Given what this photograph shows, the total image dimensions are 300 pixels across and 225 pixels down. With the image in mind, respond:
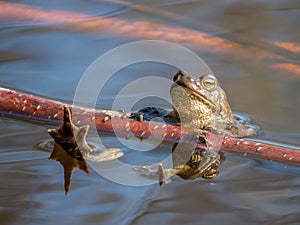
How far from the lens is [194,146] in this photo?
2686 millimetres

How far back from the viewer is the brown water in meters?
2.16

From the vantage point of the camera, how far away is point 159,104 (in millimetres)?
3289

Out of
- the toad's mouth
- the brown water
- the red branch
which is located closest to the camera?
the brown water

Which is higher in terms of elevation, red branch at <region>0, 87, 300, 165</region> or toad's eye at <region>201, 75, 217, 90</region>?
toad's eye at <region>201, 75, 217, 90</region>

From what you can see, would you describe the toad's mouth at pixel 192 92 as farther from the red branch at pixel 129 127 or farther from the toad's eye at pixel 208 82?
the red branch at pixel 129 127

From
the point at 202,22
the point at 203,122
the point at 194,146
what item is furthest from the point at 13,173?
the point at 202,22

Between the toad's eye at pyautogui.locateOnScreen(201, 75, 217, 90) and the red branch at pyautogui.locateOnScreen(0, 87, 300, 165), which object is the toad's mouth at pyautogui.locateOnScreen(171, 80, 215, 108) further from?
the red branch at pyautogui.locateOnScreen(0, 87, 300, 165)

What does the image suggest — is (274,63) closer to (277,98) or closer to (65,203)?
(277,98)

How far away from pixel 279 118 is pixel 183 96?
1.72ft

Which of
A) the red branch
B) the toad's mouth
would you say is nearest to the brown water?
the red branch

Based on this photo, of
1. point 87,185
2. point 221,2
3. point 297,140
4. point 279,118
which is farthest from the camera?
point 221,2

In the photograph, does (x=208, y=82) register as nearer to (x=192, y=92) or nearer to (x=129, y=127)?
(x=192, y=92)

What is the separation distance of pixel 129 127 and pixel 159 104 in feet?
2.37

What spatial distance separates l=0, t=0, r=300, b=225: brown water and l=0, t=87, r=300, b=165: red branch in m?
0.06
